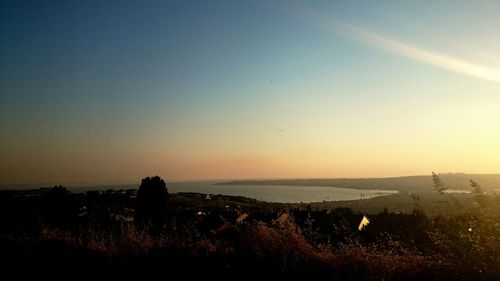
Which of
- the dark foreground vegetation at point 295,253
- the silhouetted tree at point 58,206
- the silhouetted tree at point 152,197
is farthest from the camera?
the silhouetted tree at point 152,197

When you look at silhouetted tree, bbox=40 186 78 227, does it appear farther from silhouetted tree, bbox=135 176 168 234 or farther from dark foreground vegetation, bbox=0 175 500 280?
dark foreground vegetation, bbox=0 175 500 280

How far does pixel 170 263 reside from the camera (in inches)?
215

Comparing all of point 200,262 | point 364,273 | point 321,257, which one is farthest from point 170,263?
point 364,273

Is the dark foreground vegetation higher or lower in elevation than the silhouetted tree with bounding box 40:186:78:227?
higher

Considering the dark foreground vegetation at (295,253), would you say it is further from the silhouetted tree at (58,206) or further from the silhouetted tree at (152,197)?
the silhouetted tree at (152,197)

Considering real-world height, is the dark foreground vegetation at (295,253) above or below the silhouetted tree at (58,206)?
above

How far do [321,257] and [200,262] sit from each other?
1705 millimetres

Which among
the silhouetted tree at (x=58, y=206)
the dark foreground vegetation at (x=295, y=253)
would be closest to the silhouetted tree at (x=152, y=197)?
the silhouetted tree at (x=58, y=206)

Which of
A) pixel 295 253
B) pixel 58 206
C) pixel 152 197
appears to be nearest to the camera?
pixel 295 253

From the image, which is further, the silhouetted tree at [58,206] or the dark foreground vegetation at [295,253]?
the silhouetted tree at [58,206]

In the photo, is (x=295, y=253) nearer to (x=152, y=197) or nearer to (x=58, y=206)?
(x=58, y=206)

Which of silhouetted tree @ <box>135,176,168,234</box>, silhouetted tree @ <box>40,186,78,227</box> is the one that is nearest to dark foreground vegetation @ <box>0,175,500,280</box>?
silhouetted tree @ <box>40,186,78,227</box>

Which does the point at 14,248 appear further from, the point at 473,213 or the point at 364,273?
the point at 473,213

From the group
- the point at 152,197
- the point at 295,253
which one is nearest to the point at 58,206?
the point at 152,197
